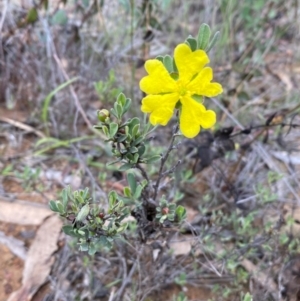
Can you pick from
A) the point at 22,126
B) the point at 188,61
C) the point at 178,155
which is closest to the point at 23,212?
the point at 22,126

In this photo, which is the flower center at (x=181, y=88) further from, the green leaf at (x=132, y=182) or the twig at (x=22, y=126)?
the twig at (x=22, y=126)

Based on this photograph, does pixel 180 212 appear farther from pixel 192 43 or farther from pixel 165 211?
pixel 192 43

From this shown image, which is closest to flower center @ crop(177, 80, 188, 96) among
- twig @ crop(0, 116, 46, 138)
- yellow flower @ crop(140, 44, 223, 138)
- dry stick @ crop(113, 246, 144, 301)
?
yellow flower @ crop(140, 44, 223, 138)

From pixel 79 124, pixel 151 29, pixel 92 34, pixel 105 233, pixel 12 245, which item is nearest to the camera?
pixel 105 233

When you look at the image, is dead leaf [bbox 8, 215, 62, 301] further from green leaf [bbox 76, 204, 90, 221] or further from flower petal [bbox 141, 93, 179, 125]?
flower petal [bbox 141, 93, 179, 125]

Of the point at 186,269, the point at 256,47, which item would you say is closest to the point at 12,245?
the point at 186,269

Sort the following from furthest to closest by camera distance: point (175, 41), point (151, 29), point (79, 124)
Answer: point (175, 41) < point (79, 124) < point (151, 29)

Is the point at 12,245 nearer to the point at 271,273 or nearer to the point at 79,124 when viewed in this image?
the point at 79,124

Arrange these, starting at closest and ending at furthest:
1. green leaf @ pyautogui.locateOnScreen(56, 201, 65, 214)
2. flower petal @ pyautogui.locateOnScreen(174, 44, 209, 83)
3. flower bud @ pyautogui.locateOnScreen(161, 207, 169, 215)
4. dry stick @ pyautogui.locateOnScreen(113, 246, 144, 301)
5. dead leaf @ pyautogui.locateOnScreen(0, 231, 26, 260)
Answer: flower petal @ pyautogui.locateOnScreen(174, 44, 209, 83) < green leaf @ pyautogui.locateOnScreen(56, 201, 65, 214) < flower bud @ pyautogui.locateOnScreen(161, 207, 169, 215) < dry stick @ pyautogui.locateOnScreen(113, 246, 144, 301) < dead leaf @ pyautogui.locateOnScreen(0, 231, 26, 260)
